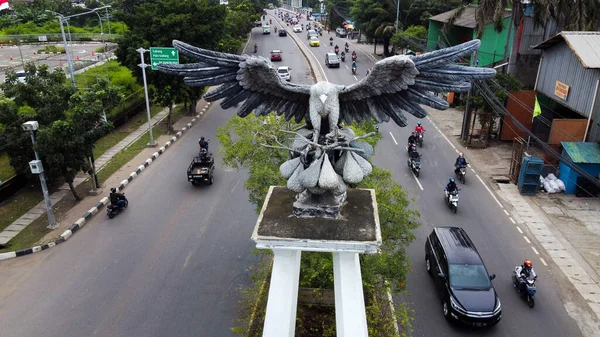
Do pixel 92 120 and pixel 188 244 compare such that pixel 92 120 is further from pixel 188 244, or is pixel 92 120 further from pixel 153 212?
pixel 188 244

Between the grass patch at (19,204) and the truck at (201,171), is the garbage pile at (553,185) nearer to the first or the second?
the truck at (201,171)

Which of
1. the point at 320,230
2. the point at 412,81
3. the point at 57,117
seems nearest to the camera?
the point at 412,81

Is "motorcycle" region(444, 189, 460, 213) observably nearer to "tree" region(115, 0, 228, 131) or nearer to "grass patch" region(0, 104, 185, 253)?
"grass patch" region(0, 104, 185, 253)

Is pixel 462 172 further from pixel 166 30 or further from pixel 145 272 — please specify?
pixel 166 30

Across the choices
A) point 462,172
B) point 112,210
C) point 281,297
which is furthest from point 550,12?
point 112,210

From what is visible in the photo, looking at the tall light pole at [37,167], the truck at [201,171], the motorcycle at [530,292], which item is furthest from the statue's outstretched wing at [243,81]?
the truck at [201,171]

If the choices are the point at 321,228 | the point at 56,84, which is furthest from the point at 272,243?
the point at 56,84

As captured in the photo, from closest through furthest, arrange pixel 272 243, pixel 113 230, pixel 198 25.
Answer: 1. pixel 272 243
2. pixel 113 230
3. pixel 198 25
